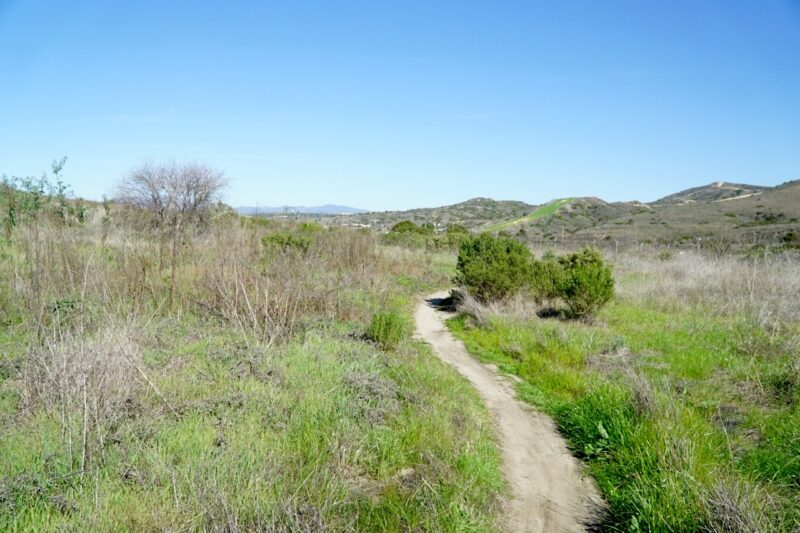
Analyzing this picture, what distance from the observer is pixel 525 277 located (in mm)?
12789

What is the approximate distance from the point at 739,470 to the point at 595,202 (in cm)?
9542

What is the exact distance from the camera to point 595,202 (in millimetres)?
91375

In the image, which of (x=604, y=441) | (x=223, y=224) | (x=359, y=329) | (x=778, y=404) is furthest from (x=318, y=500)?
(x=223, y=224)

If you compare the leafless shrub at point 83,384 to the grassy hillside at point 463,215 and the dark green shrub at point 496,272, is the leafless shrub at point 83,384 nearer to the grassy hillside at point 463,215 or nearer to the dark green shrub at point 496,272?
the dark green shrub at point 496,272

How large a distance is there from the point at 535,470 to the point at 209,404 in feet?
11.9

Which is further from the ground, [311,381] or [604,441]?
[311,381]

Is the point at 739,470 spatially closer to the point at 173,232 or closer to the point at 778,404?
the point at 778,404

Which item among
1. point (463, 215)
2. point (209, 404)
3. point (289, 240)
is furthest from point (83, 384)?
point (463, 215)

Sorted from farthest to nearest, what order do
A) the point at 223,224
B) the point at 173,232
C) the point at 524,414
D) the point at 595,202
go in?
the point at 595,202
the point at 223,224
the point at 173,232
the point at 524,414

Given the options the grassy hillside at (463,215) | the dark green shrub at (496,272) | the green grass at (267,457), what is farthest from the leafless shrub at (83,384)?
the grassy hillside at (463,215)

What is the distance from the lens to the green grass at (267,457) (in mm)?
3270

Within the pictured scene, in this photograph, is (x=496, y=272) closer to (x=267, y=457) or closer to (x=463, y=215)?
(x=267, y=457)

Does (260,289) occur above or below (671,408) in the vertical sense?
above

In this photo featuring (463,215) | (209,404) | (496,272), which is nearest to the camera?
(209,404)
